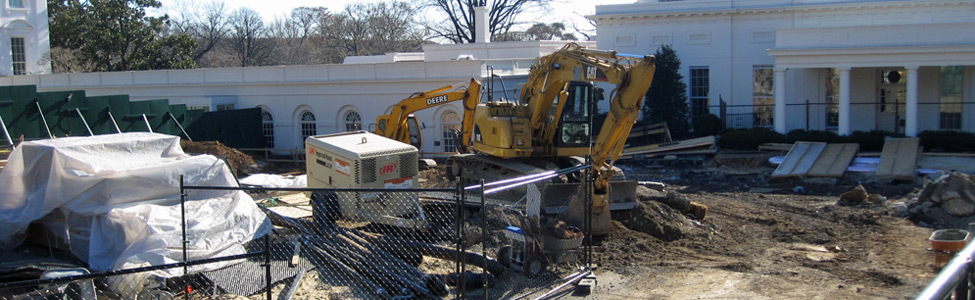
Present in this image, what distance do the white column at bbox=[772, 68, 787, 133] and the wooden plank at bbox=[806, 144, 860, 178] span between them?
334 centimetres

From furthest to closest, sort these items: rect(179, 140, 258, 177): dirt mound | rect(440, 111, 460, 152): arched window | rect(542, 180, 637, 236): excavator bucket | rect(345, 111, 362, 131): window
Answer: rect(345, 111, 362, 131): window < rect(440, 111, 460, 152): arched window < rect(179, 140, 258, 177): dirt mound < rect(542, 180, 637, 236): excavator bucket

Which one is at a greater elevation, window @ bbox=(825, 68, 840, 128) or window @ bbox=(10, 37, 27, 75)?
window @ bbox=(10, 37, 27, 75)

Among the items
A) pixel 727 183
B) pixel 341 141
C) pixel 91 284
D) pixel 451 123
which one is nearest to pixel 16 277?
pixel 91 284

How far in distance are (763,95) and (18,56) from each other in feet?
120

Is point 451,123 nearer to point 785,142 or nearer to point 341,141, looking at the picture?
point 785,142

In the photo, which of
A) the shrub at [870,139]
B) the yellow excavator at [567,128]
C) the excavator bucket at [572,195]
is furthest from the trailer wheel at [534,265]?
the shrub at [870,139]

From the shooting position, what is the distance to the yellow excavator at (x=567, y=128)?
13.3 m

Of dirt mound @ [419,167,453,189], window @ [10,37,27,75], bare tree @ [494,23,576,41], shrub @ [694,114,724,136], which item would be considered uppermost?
bare tree @ [494,23,576,41]

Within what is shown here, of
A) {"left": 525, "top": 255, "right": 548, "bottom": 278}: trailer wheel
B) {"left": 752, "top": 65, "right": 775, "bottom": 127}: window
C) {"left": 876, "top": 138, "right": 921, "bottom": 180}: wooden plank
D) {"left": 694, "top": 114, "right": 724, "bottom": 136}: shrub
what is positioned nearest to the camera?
{"left": 525, "top": 255, "right": 548, "bottom": 278}: trailer wheel

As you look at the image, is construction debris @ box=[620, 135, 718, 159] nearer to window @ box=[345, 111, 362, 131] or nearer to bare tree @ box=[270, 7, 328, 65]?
window @ box=[345, 111, 362, 131]

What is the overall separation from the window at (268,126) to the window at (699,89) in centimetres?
1699

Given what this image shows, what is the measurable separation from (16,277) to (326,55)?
51495mm

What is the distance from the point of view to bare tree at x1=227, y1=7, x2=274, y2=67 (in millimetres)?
62031

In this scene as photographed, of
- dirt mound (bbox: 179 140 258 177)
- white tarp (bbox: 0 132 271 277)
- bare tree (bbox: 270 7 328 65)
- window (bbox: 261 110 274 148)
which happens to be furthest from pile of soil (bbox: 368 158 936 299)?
bare tree (bbox: 270 7 328 65)
